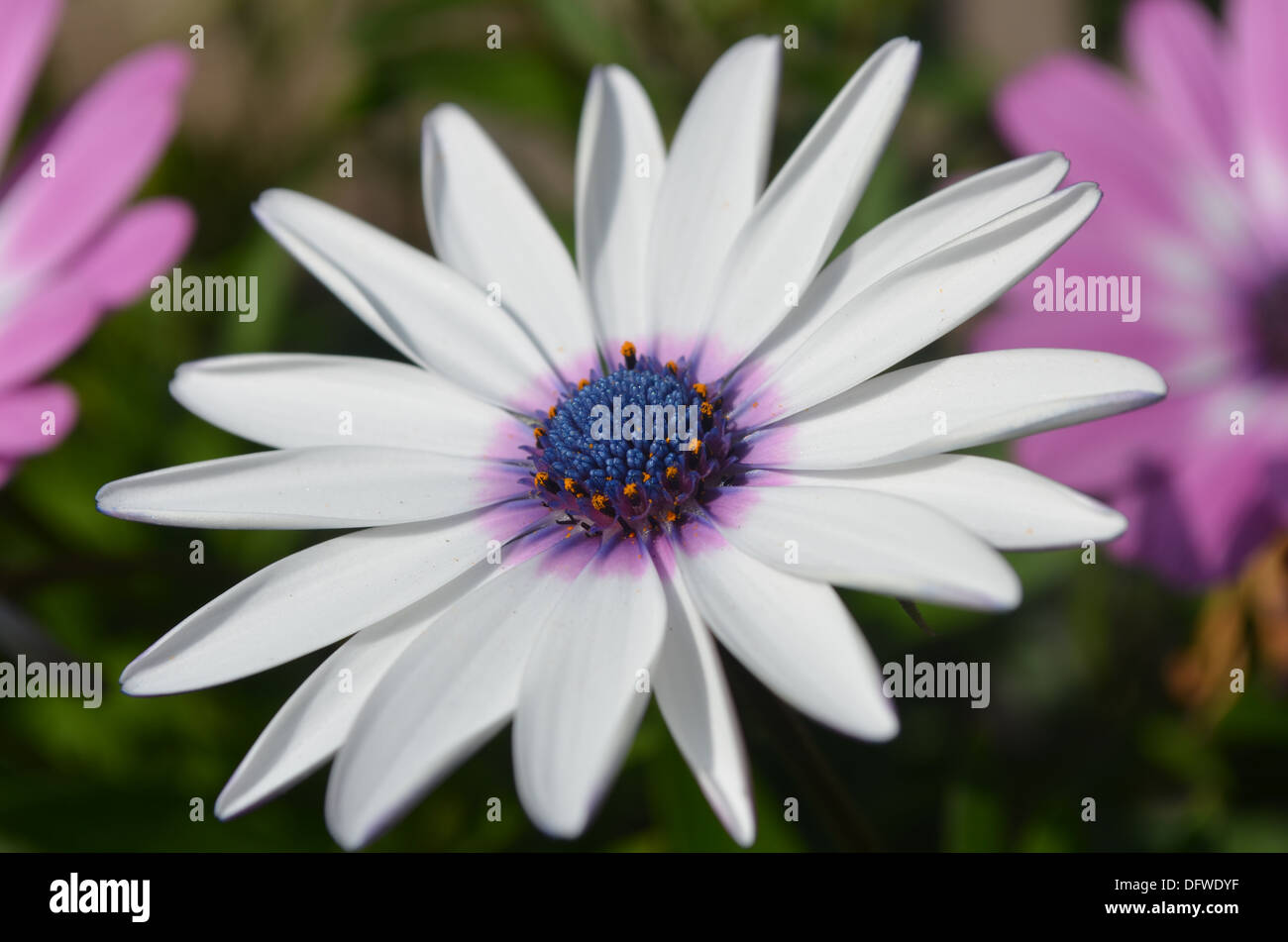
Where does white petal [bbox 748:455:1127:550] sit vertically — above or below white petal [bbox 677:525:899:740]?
above

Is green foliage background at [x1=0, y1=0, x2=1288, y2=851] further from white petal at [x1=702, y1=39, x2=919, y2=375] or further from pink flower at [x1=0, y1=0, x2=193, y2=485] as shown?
white petal at [x1=702, y1=39, x2=919, y2=375]

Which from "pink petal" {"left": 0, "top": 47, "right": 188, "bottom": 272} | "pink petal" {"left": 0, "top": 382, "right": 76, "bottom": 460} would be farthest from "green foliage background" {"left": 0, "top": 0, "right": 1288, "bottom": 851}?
"pink petal" {"left": 0, "top": 47, "right": 188, "bottom": 272}

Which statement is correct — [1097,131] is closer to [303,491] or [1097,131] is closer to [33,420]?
[303,491]

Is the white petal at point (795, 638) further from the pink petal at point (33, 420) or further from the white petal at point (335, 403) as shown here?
the pink petal at point (33, 420)

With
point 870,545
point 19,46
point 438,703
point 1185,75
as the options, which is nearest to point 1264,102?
point 1185,75

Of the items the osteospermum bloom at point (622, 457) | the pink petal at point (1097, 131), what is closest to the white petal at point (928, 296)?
the osteospermum bloom at point (622, 457)
